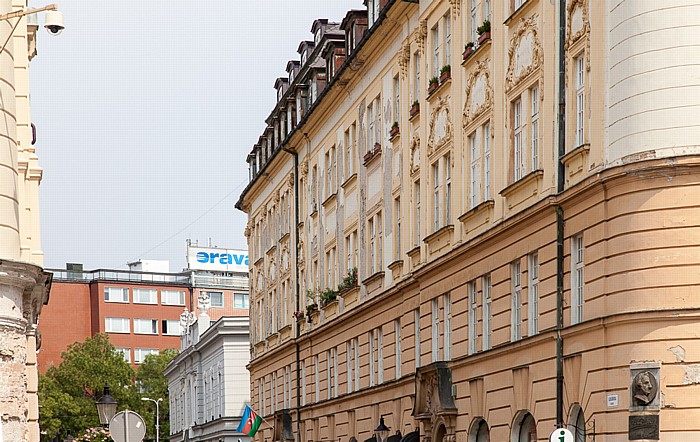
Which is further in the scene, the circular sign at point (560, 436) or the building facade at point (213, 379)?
the building facade at point (213, 379)

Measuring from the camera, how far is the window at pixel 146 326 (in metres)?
130

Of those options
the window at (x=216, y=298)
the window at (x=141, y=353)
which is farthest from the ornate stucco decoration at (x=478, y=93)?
the window at (x=216, y=298)

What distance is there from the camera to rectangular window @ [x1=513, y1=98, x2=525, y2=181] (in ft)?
100

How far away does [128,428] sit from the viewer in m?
21.0

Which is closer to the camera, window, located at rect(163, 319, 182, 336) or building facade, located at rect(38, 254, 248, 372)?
building facade, located at rect(38, 254, 248, 372)

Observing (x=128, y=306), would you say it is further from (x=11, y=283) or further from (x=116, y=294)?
(x=11, y=283)

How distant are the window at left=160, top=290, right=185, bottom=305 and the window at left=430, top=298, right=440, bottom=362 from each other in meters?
96.8

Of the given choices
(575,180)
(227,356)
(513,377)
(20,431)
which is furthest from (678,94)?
(227,356)

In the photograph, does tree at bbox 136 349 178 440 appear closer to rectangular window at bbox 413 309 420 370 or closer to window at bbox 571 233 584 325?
rectangular window at bbox 413 309 420 370

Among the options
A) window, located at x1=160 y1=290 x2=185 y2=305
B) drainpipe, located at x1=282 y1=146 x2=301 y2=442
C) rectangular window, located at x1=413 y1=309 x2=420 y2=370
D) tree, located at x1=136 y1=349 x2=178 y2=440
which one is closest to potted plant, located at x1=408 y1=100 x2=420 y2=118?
rectangular window, located at x1=413 y1=309 x2=420 y2=370

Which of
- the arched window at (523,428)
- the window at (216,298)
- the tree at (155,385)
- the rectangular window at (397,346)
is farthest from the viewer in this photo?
the window at (216,298)

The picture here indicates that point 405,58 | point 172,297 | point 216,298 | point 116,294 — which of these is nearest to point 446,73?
point 405,58

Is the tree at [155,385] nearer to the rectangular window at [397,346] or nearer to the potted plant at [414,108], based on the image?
the rectangular window at [397,346]

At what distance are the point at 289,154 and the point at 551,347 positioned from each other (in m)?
33.8
